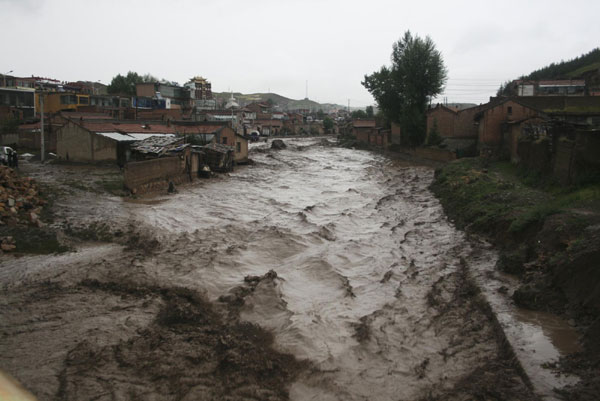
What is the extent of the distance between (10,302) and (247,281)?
508 cm

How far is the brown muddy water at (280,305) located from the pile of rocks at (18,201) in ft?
3.95

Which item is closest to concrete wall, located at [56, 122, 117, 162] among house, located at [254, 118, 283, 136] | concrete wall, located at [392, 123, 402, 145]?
concrete wall, located at [392, 123, 402, 145]

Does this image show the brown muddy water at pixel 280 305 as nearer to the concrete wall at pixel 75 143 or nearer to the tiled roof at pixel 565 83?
Answer: the concrete wall at pixel 75 143

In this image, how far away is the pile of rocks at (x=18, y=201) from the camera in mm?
13922

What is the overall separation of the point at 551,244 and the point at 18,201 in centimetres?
1608

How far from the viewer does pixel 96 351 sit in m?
7.79

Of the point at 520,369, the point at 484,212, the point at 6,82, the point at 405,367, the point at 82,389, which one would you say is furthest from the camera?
the point at 6,82

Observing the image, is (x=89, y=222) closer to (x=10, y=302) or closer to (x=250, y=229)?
(x=250, y=229)

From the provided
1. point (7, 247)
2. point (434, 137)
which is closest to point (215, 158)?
point (7, 247)

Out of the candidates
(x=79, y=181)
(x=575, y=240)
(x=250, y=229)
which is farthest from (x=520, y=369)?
(x=79, y=181)

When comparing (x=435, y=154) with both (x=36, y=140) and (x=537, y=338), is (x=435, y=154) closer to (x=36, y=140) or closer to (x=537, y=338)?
(x=36, y=140)

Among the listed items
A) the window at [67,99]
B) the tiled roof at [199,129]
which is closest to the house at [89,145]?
the tiled roof at [199,129]

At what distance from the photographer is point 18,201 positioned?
15492mm

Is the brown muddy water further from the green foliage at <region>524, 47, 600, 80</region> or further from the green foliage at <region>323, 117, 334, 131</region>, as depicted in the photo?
the green foliage at <region>323, 117, 334, 131</region>
